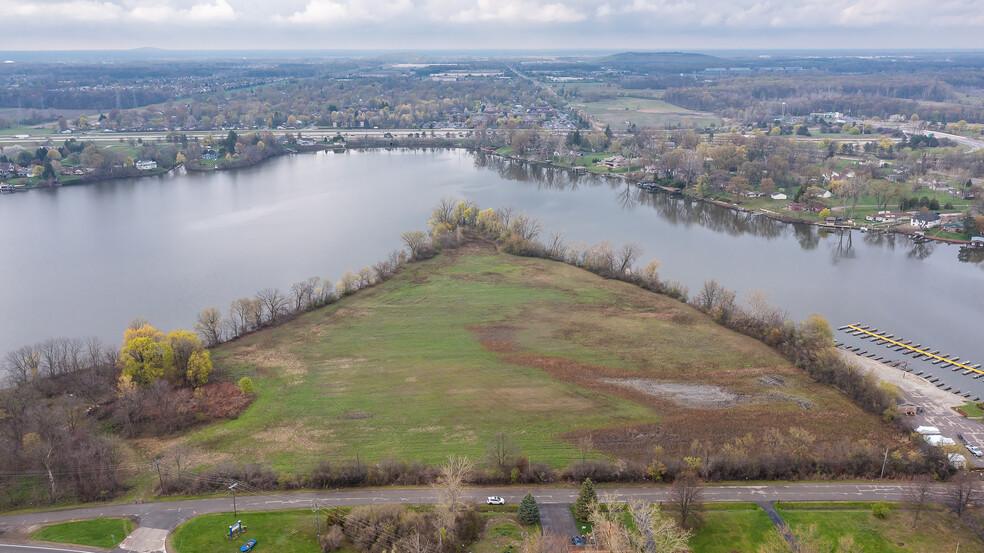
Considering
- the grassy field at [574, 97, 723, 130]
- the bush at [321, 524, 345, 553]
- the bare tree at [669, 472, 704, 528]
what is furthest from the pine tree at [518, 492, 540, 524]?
the grassy field at [574, 97, 723, 130]

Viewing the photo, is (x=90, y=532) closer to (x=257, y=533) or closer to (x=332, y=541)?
Result: (x=257, y=533)

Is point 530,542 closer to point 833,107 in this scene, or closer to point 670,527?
point 670,527

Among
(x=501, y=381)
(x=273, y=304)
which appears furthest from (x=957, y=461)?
(x=273, y=304)

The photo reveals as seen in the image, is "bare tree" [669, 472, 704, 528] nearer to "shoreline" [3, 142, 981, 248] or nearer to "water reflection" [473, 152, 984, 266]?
"water reflection" [473, 152, 984, 266]

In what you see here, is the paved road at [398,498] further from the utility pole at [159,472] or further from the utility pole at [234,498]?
the utility pole at [159,472]

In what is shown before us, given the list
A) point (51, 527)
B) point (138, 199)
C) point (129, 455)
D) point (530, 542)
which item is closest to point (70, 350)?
point (129, 455)
